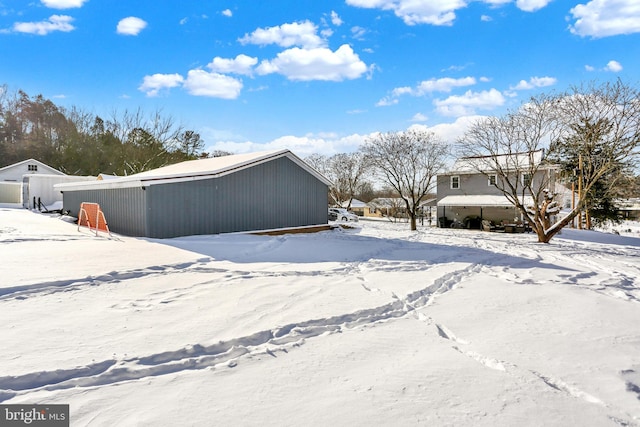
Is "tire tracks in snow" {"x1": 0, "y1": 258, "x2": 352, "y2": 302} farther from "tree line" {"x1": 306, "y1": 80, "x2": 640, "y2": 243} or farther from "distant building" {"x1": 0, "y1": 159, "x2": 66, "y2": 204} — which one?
"distant building" {"x1": 0, "y1": 159, "x2": 66, "y2": 204}

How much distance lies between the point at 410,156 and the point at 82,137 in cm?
3477

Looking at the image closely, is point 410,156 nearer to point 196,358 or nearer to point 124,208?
point 124,208

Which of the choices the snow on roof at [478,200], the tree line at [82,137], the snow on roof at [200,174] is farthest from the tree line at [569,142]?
the tree line at [82,137]

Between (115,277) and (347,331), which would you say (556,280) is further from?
(115,277)

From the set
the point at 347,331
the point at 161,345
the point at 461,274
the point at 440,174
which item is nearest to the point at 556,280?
the point at 461,274

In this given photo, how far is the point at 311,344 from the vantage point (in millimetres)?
3508

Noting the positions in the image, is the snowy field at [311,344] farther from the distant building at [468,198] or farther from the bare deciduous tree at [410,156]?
the distant building at [468,198]

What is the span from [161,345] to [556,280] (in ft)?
22.3

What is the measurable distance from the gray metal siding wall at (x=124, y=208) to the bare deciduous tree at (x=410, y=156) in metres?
15.5

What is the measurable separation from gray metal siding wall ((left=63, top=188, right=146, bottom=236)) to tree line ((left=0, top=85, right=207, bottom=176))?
22.7m

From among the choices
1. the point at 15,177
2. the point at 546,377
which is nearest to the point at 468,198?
the point at 546,377

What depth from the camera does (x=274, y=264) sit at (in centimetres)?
750

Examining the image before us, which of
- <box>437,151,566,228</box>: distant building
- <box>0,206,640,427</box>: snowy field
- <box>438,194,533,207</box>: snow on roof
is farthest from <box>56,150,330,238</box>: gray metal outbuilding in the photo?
<box>437,151,566,228</box>: distant building

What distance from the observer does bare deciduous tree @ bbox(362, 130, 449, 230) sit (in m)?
22.6
